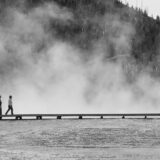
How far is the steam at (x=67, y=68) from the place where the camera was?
152750 mm

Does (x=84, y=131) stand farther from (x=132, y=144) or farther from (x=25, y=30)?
(x=25, y=30)

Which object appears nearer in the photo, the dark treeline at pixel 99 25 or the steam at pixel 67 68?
the steam at pixel 67 68

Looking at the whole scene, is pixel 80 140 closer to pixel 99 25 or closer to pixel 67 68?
pixel 67 68

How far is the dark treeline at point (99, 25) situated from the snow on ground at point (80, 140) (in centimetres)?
13812

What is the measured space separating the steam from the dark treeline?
1920 millimetres

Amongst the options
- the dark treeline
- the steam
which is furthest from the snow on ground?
the dark treeline

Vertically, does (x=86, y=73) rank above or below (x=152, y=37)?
below

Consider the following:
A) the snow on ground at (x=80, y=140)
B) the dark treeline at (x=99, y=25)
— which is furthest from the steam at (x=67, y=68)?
the snow on ground at (x=80, y=140)

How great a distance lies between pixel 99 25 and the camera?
594 ft

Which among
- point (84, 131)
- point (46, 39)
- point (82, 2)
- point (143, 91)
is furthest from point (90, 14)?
point (84, 131)

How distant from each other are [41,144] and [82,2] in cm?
16702

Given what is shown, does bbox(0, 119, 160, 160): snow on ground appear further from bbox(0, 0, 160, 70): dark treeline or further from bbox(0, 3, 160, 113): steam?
bbox(0, 0, 160, 70): dark treeline

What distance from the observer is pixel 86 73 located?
526 feet

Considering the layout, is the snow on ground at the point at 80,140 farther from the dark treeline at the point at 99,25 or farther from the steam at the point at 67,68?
the dark treeline at the point at 99,25
